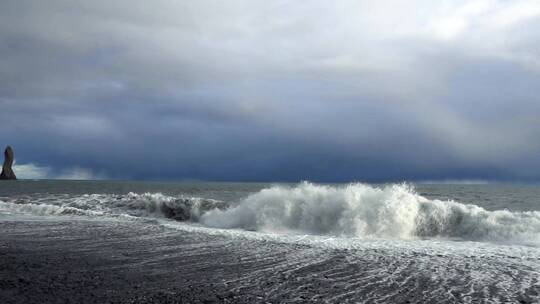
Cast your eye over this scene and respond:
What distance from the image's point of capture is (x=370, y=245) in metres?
14.4

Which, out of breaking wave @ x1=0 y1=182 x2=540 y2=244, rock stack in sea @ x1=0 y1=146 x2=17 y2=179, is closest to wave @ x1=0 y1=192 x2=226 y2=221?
breaking wave @ x1=0 y1=182 x2=540 y2=244

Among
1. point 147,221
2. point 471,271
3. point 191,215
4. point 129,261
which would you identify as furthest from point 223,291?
point 191,215

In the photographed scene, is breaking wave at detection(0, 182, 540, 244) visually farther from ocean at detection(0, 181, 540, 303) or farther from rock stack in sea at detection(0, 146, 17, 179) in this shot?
rock stack in sea at detection(0, 146, 17, 179)

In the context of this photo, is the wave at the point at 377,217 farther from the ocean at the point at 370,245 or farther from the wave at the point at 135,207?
the wave at the point at 135,207

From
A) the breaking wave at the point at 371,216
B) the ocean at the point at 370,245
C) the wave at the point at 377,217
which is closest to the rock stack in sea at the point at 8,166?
the ocean at the point at 370,245

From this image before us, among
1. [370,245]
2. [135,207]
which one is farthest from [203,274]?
[135,207]

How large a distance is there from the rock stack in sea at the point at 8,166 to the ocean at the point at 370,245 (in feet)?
438

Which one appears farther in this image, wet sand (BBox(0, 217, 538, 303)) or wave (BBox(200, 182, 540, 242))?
wave (BBox(200, 182, 540, 242))

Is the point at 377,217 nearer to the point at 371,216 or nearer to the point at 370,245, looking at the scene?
the point at 371,216

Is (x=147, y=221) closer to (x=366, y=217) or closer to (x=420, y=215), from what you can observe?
(x=366, y=217)

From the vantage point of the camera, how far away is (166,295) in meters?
7.68

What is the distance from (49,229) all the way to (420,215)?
15.4 m

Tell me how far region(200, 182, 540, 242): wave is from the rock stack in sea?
146 metres

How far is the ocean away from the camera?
27.6ft
